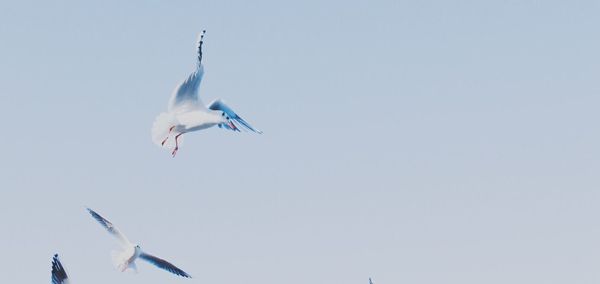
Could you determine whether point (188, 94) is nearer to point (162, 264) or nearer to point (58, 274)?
point (58, 274)

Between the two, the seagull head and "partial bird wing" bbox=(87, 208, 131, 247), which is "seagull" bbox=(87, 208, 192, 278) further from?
the seagull head

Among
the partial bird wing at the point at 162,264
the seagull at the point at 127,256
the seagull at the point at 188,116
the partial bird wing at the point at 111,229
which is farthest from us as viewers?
the partial bird wing at the point at 162,264

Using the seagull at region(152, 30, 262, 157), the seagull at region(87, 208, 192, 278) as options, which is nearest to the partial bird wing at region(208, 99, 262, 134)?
the seagull at region(152, 30, 262, 157)

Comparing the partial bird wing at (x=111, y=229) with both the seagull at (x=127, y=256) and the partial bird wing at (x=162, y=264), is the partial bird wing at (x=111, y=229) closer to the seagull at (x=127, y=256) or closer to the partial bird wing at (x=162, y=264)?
the seagull at (x=127, y=256)

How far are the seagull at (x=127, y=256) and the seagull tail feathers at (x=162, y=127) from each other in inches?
315

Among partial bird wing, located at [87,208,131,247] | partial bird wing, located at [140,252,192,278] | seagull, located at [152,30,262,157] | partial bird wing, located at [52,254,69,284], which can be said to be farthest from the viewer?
partial bird wing, located at [140,252,192,278]

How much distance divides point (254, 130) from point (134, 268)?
937 centimetres

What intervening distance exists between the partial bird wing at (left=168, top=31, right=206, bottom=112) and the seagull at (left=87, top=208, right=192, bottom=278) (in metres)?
8.42

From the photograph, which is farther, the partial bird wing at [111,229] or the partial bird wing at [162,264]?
the partial bird wing at [162,264]

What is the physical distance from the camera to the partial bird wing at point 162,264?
23.0 meters

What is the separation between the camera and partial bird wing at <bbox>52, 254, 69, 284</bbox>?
16875mm

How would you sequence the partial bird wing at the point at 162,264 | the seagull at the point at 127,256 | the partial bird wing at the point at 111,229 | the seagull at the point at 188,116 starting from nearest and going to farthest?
the seagull at the point at 188,116, the seagull at the point at 127,256, the partial bird wing at the point at 111,229, the partial bird wing at the point at 162,264

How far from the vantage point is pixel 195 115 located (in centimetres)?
1466

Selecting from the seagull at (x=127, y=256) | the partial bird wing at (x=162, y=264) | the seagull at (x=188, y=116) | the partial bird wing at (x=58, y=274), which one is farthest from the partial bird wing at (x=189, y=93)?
the partial bird wing at (x=162, y=264)
